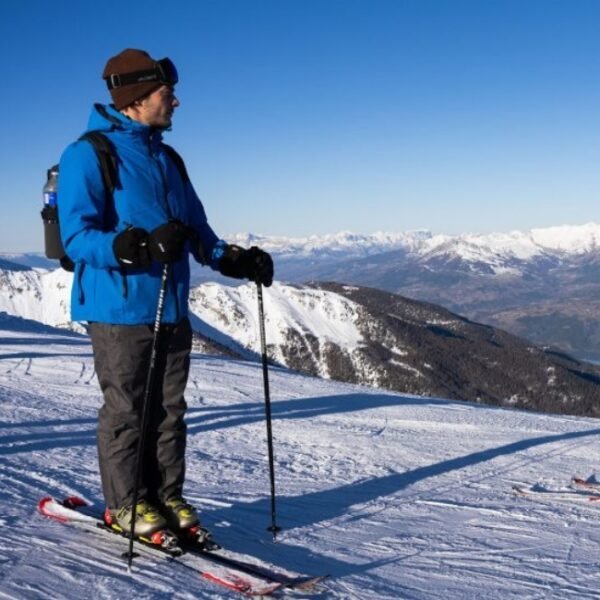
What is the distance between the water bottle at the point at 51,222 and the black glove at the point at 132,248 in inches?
29.3

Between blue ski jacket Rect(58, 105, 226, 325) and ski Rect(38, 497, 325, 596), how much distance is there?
1.34 meters

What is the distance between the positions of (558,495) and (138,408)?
4.57 m

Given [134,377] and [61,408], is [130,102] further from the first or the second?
[61,408]

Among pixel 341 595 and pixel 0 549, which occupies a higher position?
pixel 0 549

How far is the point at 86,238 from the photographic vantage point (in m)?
3.55

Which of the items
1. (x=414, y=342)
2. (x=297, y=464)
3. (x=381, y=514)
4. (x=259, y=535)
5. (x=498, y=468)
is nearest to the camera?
(x=259, y=535)

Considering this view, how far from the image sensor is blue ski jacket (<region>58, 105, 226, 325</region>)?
11.9 ft

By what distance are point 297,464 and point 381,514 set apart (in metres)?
1.93

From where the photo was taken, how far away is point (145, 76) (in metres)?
3.87

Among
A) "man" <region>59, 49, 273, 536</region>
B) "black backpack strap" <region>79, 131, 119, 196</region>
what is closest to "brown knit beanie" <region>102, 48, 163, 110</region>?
"man" <region>59, 49, 273, 536</region>

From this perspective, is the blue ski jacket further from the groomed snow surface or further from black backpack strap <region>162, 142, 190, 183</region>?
the groomed snow surface

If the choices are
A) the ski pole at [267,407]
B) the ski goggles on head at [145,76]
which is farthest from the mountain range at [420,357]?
the ski goggles on head at [145,76]

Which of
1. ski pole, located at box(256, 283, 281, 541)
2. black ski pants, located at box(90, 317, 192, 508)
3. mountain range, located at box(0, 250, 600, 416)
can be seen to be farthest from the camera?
mountain range, located at box(0, 250, 600, 416)

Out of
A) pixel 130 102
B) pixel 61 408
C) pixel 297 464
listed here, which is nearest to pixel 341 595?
pixel 130 102
